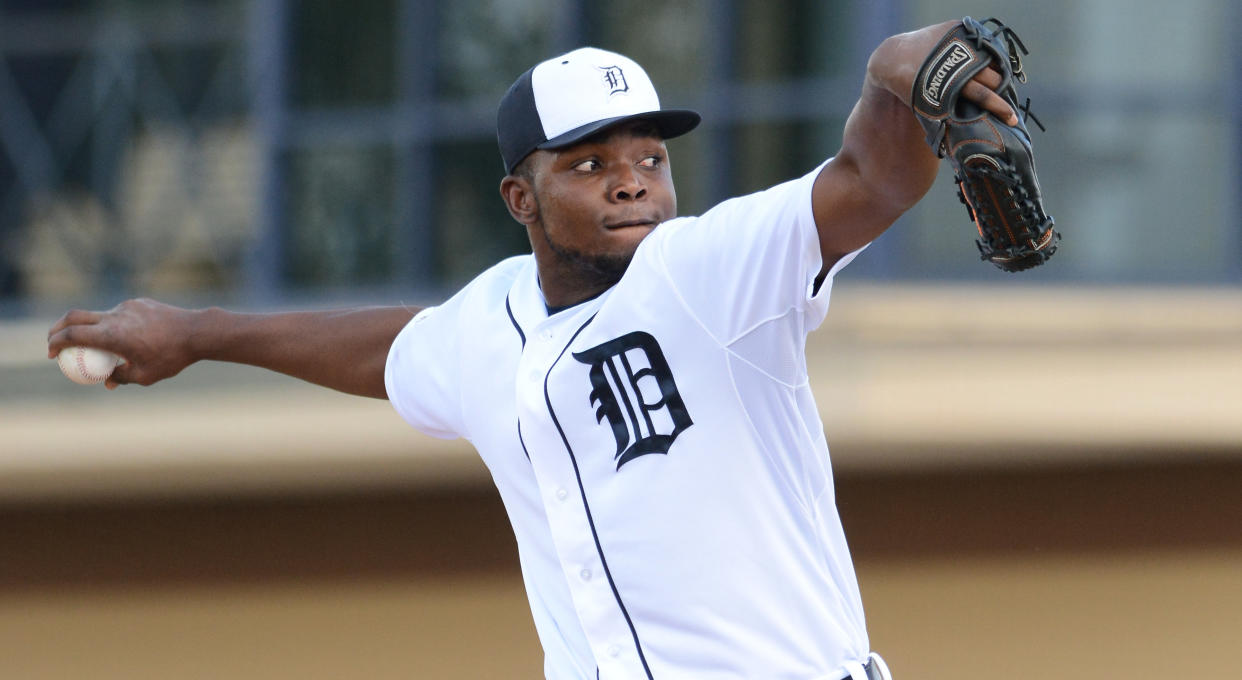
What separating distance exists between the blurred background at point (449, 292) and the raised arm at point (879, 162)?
13.8ft

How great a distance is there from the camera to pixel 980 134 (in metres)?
2.36

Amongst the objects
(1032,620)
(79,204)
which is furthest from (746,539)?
(79,204)

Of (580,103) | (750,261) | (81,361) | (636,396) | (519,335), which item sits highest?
(580,103)

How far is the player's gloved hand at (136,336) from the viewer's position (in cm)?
336

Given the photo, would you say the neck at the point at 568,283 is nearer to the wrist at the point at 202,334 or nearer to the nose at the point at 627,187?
the nose at the point at 627,187

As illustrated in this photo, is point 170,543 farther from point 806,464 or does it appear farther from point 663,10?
point 806,464

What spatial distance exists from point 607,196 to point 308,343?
35.1 inches

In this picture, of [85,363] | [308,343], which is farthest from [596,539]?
[85,363]

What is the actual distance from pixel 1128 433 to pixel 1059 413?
30 cm

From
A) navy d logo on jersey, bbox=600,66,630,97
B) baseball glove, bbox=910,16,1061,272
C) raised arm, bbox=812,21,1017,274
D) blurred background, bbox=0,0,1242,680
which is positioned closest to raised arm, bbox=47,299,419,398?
navy d logo on jersey, bbox=600,66,630,97

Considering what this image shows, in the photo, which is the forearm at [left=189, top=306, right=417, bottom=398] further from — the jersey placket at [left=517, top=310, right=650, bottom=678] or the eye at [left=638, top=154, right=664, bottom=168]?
the eye at [left=638, top=154, right=664, bottom=168]

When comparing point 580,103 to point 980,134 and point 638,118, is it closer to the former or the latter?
point 638,118

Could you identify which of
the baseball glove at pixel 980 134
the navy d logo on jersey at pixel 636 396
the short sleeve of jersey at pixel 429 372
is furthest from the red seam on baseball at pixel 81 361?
the baseball glove at pixel 980 134

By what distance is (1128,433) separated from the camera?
21.4ft
